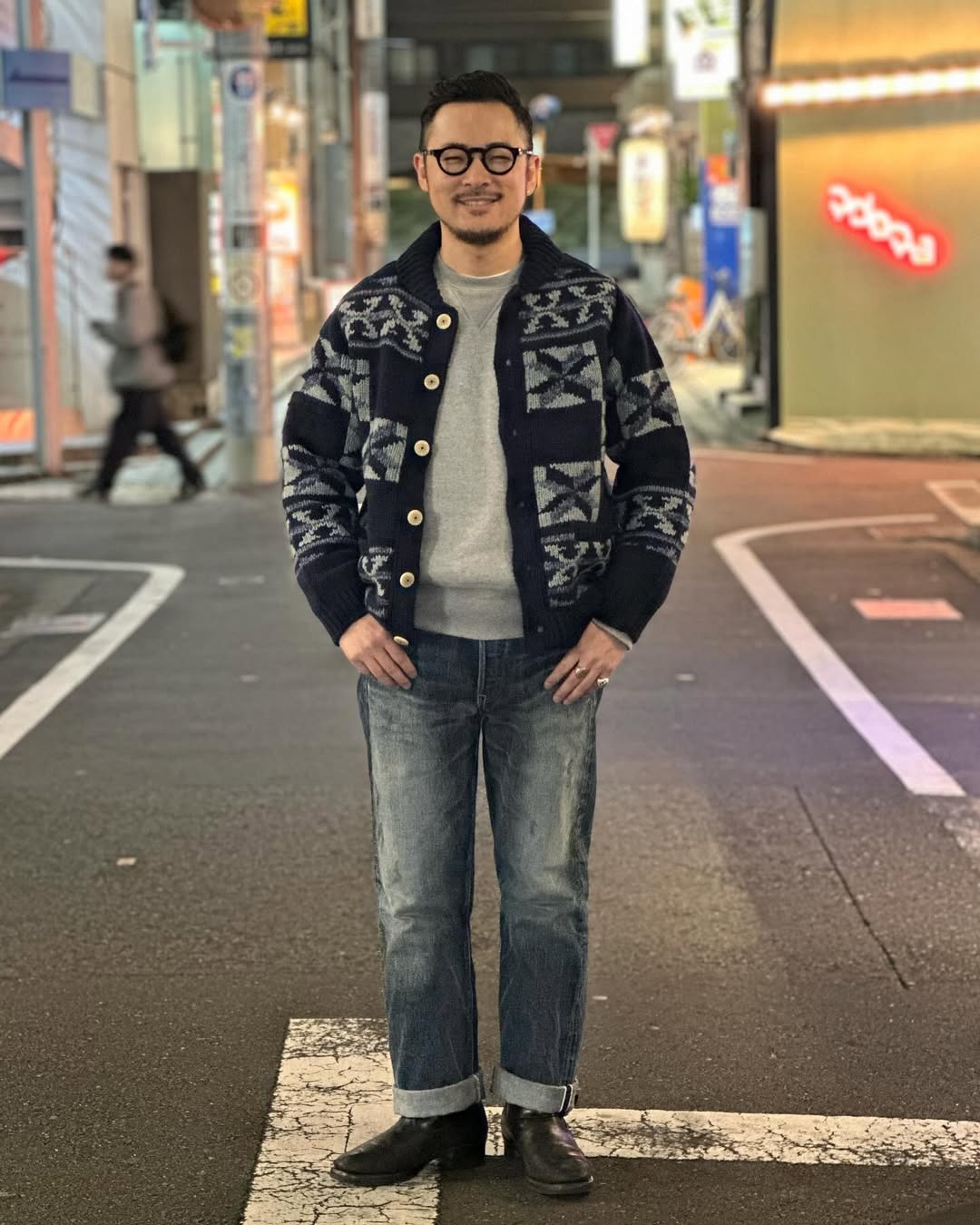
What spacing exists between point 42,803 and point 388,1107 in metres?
3.27

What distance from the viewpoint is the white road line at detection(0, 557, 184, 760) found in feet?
29.9

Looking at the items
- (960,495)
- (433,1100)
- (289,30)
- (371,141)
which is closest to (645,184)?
(371,141)

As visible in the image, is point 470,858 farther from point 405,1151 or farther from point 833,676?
point 833,676

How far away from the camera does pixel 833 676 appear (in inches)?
393

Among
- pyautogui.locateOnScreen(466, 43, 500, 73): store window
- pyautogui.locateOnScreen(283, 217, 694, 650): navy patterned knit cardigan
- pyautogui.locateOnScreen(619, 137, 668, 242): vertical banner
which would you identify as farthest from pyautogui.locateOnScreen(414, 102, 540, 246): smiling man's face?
pyautogui.locateOnScreen(466, 43, 500, 73): store window

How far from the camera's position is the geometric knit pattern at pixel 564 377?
4.05m

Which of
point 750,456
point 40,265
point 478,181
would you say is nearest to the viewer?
point 478,181

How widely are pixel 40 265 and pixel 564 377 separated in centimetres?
1692

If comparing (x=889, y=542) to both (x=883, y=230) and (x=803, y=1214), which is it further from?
(x=803, y=1214)

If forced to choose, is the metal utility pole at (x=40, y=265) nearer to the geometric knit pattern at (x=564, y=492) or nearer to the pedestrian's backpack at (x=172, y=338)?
the pedestrian's backpack at (x=172, y=338)

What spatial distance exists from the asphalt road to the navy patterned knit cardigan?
47.1 inches

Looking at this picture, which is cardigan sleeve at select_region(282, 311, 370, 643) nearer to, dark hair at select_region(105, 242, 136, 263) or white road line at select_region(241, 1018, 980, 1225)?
white road line at select_region(241, 1018, 980, 1225)

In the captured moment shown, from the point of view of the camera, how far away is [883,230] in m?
23.1

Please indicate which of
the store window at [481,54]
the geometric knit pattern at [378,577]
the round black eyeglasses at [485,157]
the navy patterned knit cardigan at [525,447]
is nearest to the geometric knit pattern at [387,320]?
the navy patterned knit cardigan at [525,447]
